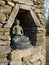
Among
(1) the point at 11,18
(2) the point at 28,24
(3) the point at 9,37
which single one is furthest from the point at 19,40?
(2) the point at 28,24

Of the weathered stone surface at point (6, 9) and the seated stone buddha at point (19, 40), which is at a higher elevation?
the weathered stone surface at point (6, 9)

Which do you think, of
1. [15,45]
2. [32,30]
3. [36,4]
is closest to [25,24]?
[32,30]

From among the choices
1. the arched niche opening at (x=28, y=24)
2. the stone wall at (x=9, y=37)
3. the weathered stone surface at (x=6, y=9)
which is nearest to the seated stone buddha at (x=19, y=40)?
the stone wall at (x=9, y=37)

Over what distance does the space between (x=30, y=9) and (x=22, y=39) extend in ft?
2.50

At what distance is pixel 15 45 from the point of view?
15.2ft

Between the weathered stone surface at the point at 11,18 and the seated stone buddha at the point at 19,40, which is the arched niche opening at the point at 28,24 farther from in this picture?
the weathered stone surface at the point at 11,18

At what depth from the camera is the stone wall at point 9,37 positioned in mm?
4223

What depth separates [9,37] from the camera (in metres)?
4.31

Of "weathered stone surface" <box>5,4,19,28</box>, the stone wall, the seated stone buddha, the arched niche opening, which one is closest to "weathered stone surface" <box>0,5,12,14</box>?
the stone wall

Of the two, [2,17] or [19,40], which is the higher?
[2,17]

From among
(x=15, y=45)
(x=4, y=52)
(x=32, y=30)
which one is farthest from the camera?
(x=32, y=30)

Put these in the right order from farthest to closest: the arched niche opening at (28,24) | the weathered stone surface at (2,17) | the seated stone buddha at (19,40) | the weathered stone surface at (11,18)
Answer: the arched niche opening at (28,24) → the seated stone buddha at (19,40) → the weathered stone surface at (11,18) → the weathered stone surface at (2,17)

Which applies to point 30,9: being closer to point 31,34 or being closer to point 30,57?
point 31,34

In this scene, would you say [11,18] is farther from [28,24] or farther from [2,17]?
[28,24]
